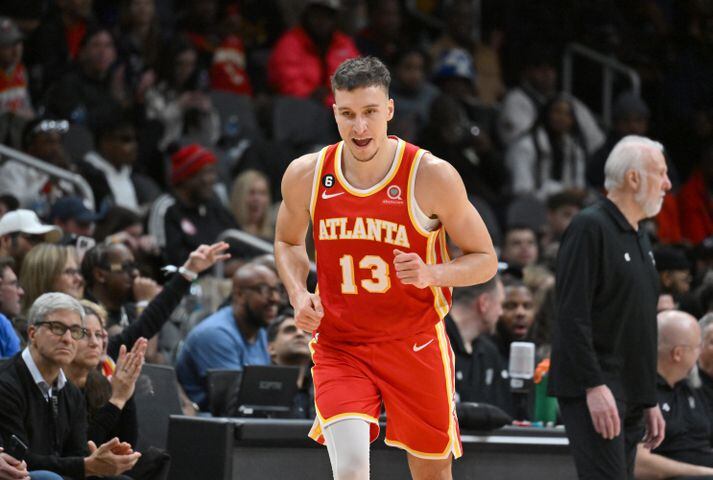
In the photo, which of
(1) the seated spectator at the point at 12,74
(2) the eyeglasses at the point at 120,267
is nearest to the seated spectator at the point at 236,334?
(2) the eyeglasses at the point at 120,267

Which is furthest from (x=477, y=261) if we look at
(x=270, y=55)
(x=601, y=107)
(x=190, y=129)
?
(x=601, y=107)

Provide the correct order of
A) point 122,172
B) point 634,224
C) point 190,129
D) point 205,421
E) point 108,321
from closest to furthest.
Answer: point 634,224
point 205,421
point 108,321
point 122,172
point 190,129

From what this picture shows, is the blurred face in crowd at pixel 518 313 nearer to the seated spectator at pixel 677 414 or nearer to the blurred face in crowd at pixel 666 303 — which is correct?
the blurred face in crowd at pixel 666 303

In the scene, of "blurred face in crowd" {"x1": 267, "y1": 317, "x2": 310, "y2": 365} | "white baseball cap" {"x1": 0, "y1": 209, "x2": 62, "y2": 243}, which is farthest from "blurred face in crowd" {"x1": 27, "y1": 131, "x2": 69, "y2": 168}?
"blurred face in crowd" {"x1": 267, "y1": 317, "x2": 310, "y2": 365}

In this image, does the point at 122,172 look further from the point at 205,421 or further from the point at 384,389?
the point at 384,389

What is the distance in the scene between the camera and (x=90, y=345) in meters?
6.94

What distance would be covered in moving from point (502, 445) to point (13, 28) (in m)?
6.27

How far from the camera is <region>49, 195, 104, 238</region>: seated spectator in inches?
390

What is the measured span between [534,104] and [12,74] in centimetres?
537

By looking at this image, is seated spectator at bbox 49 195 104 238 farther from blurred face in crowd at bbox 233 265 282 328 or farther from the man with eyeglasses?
the man with eyeglasses

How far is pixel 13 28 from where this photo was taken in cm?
1166

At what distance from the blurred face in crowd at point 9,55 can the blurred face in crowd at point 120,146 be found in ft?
3.32

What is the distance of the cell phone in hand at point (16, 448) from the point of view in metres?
6.34

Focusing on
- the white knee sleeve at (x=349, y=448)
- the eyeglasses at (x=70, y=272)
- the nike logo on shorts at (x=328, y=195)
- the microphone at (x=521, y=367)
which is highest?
the nike logo on shorts at (x=328, y=195)
